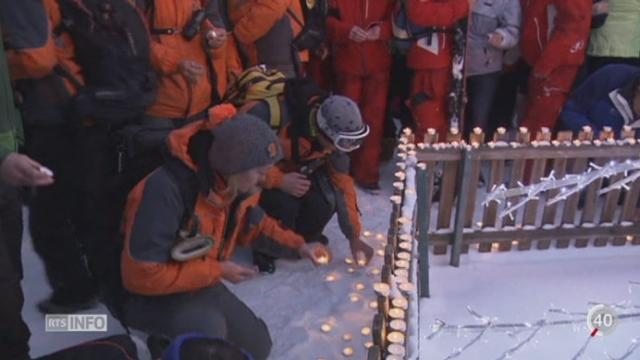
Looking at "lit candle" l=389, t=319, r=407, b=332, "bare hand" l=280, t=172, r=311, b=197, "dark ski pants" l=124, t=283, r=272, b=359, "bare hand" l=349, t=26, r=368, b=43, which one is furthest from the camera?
"bare hand" l=349, t=26, r=368, b=43

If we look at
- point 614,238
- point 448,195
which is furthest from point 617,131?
point 448,195

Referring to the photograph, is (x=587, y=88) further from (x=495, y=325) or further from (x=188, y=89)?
(x=188, y=89)

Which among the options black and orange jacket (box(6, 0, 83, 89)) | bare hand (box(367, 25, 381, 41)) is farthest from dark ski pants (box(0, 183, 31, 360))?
bare hand (box(367, 25, 381, 41))

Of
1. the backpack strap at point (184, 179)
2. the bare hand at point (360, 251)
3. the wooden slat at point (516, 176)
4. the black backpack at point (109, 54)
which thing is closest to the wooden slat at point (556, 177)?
the wooden slat at point (516, 176)

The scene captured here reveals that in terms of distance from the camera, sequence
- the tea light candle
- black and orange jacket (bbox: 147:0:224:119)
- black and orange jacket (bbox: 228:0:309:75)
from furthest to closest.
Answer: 1. black and orange jacket (bbox: 228:0:309:75)
2. black and orange jacket (bbox: 147:0:224:119)
3. the tea light candle

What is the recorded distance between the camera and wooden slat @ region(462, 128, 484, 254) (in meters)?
4.12

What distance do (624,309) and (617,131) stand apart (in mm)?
1449

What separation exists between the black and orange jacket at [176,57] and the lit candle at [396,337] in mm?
2106

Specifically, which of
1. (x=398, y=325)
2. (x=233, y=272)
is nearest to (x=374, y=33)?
(x=233, y=272)

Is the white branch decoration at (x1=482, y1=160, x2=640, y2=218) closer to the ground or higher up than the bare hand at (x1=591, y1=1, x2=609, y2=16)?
closer to the ground

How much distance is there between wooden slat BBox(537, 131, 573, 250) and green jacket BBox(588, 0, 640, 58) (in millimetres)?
1391

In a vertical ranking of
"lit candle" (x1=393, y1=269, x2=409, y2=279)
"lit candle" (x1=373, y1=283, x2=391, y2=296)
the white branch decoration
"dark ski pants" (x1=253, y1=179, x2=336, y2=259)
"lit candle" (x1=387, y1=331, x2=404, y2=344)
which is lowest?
"dark ski pants" (x1=253, y1=179, x2=336, y2=259)

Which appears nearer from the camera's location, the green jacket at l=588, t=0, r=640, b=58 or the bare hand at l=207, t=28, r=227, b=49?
the bare hand at l=207, t=28, r=227, b=49

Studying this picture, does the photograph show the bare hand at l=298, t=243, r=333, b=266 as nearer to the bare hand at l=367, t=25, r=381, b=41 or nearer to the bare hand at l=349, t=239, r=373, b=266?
the bare hand at l=349, t=239, r=373, b=266
